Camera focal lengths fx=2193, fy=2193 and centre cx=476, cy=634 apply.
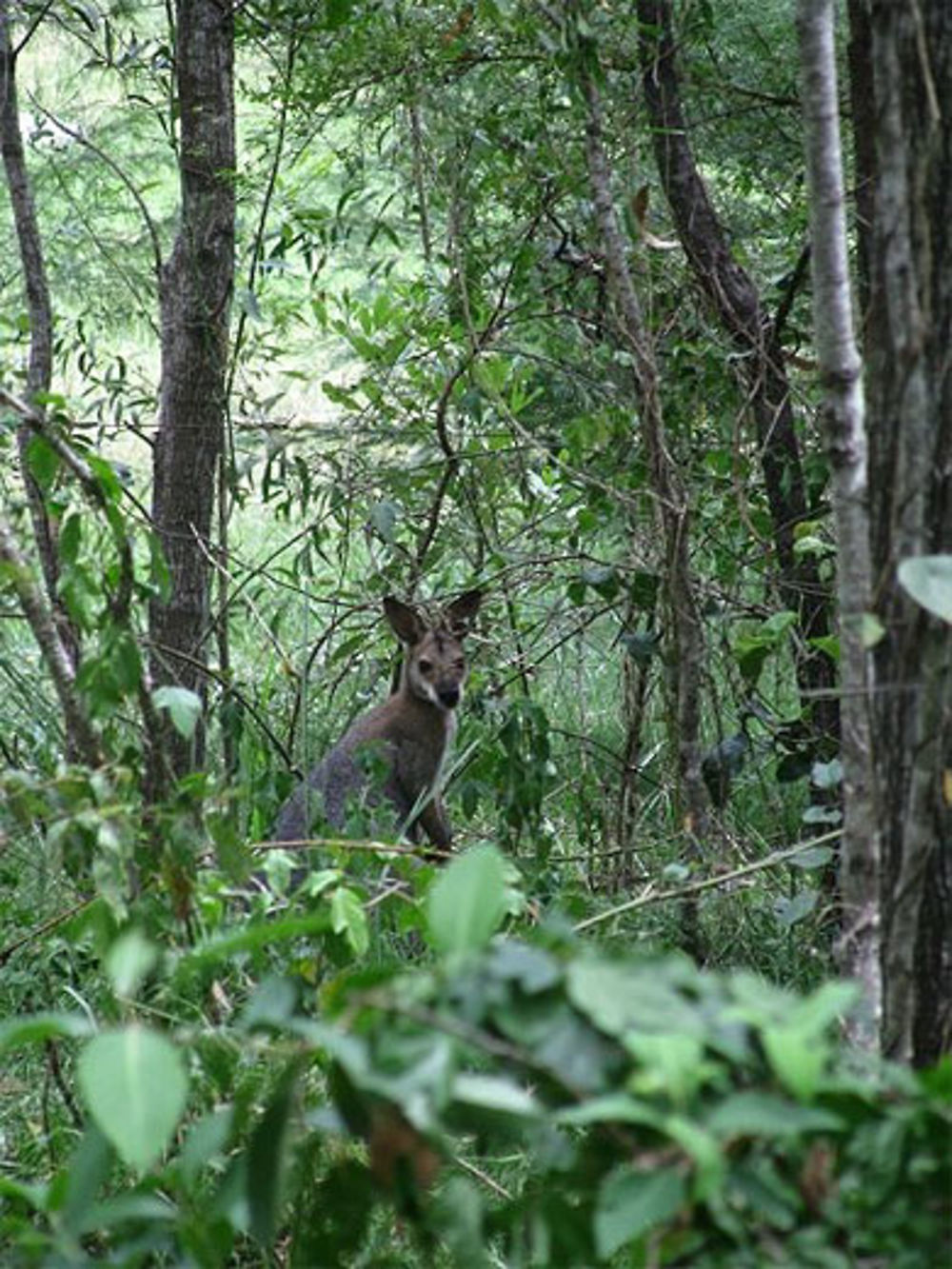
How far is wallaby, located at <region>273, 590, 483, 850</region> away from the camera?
6.76 meters

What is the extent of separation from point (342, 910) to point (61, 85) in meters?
6.19

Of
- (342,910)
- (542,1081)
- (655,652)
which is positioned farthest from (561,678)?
(542,1081)

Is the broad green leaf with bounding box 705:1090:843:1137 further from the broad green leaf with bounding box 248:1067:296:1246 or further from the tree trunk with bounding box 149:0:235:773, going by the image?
the tree trunk with bounding box 149:0:235:773

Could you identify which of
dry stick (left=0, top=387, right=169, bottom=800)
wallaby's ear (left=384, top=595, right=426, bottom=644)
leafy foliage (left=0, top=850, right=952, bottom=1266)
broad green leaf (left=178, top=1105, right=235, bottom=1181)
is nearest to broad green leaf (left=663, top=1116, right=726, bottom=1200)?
leafy foliage (left=0, top=850, right=952, bottom=1266)

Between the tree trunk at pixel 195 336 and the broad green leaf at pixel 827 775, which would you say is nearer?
the broad green leaf at pixel 827 775

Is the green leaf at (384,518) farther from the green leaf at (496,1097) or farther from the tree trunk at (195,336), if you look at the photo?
the green leaf at (496,1097)

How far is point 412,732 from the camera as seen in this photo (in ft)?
24.8

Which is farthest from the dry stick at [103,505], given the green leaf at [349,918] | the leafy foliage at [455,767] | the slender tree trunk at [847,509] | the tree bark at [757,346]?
the tree bark at [757,346]

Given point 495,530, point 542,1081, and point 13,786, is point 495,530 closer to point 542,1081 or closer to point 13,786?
point 13,786

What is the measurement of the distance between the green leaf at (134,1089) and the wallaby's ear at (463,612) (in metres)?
4.78

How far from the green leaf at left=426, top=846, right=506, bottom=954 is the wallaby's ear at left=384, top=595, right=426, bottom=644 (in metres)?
4.76

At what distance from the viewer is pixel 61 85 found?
29.2 ft

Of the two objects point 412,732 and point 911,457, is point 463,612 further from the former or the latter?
point 911,457

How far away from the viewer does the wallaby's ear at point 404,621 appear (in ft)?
22.2
